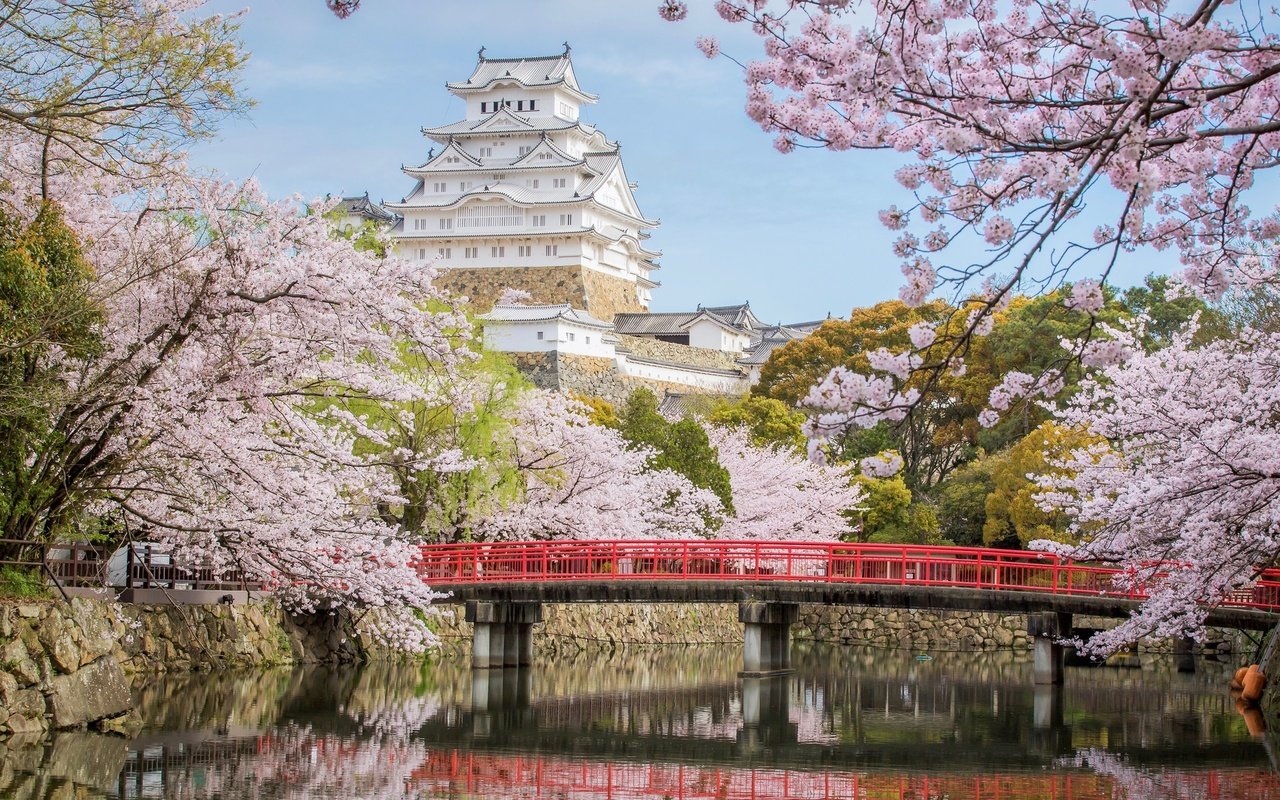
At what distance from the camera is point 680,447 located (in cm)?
3120

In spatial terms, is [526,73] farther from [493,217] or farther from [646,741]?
[646,741]

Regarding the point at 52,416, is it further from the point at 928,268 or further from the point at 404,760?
the point at 928,268

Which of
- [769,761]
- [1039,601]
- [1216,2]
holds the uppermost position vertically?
[1216,2]

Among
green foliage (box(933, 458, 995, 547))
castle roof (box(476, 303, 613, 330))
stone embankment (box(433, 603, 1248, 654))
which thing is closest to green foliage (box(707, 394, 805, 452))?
green foliage (box(933, 458, 995, 547))

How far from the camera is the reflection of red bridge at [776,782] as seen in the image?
12.6m

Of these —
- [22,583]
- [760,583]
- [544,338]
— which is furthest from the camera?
[544,338]

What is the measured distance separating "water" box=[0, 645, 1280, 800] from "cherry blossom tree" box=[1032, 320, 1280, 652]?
5.55 feet

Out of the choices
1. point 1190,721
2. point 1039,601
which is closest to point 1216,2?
point 1190,721

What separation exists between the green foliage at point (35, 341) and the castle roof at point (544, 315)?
37.8 m

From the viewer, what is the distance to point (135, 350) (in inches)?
548

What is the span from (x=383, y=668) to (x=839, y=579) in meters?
7.54

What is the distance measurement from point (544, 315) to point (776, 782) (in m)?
39.9

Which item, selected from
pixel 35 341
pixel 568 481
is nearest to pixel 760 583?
pixel 568 481

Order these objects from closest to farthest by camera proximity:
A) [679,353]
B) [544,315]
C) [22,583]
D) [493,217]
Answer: [22,583]
[544,315]
[493,217]
[679,353]
